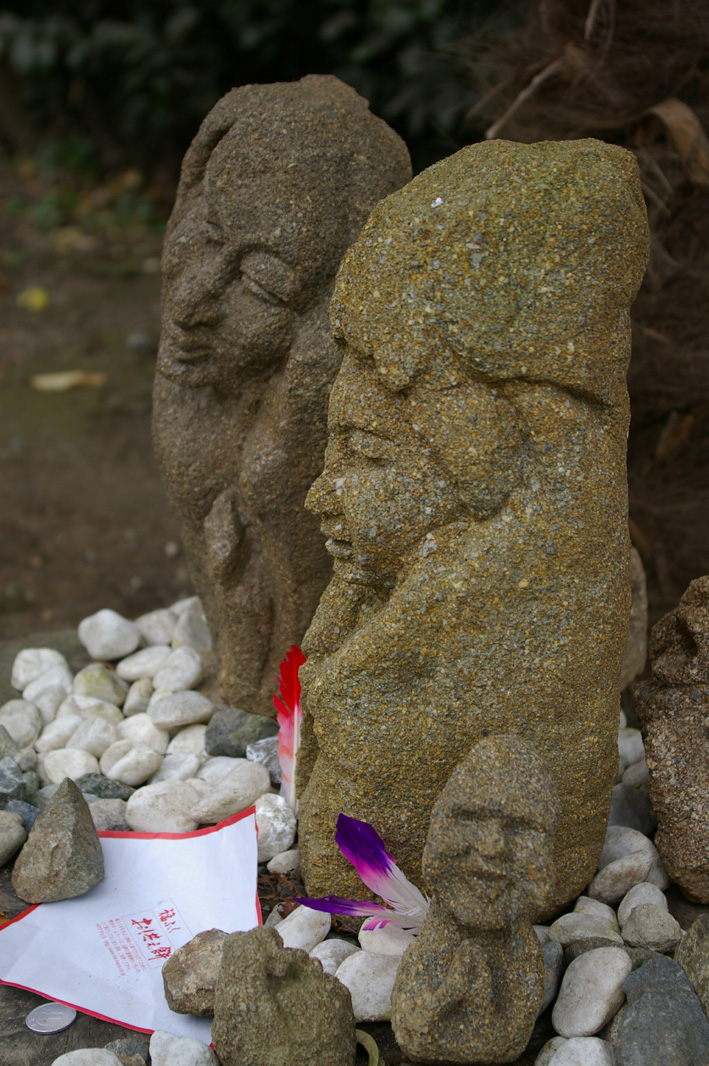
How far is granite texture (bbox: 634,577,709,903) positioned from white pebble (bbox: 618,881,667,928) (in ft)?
0.21

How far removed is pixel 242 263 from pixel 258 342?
194mm

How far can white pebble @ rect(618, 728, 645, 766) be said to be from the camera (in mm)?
2756

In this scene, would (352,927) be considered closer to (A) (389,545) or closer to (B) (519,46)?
(A) (389,545)

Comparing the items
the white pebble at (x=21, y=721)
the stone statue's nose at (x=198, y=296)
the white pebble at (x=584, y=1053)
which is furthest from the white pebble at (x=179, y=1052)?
the stone statue's nose at (x=198, y=296)

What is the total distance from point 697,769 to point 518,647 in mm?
612

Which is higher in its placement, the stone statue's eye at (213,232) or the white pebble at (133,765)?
the stone statue's eye at (213,232)

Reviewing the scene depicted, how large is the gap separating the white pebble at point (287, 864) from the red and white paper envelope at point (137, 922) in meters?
0.06

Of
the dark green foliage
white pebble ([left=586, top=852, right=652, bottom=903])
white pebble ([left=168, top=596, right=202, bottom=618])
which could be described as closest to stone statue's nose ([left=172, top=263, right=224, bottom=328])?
white pebble ([left=168, top=596, right=202, bottom=618])

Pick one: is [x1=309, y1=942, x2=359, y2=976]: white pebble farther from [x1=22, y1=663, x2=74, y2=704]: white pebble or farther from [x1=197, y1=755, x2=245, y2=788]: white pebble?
[x1=22, y1=663, x2=74, y2=704]: white pebble

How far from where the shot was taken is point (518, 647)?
1922mm

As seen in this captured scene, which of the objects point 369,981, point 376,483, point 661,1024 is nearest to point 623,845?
point 661,1024

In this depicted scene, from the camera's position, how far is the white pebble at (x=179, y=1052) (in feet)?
6.13

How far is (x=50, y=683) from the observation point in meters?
3.30

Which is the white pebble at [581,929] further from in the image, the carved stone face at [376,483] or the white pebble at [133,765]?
the white pebble at [133,765]
